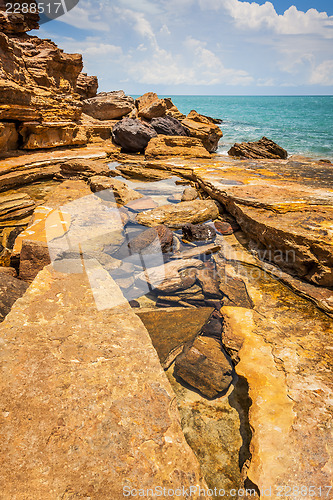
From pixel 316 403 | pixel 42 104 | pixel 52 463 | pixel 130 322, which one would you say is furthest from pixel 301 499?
pixel 42 104

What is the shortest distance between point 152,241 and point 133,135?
6565 millimetres

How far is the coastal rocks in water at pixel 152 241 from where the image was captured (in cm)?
317

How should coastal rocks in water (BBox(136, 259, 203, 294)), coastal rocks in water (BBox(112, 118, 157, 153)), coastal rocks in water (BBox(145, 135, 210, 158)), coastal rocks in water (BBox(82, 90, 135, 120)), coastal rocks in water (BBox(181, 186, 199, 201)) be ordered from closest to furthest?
coastal rocks in water (BBox(136, 259, 203, 294))
coastal rocks in water (BBox(181, 186, 199, 201))
coastal rocks in water (BBox(145, 135, 210, 158))
coastal rocks in water (BBox(112, 118, 157, 153))
coastal rocks in water (BBox(82, 90, 135, 120))

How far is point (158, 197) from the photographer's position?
16.7 ft

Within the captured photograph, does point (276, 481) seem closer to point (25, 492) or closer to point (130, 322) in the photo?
point (25, 492)

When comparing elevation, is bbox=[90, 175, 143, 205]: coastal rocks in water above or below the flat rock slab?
above

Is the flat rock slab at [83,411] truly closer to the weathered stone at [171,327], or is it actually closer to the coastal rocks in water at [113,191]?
the weathered stone at [171,327]

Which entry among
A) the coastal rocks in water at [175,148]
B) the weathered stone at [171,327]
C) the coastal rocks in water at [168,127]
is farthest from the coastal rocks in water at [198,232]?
the coastal rocks in water at [168,127]

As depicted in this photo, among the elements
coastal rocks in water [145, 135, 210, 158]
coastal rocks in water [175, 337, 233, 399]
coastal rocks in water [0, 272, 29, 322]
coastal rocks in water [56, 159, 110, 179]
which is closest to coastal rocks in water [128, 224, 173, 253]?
coastal rocks in water [0, 272, 29, 322]

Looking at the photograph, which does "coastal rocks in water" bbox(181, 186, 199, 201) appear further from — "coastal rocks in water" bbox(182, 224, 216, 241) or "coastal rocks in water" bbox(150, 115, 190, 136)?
"coastal rocks in water" bbox(150, 115, 190, 136)

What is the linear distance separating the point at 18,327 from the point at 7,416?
584mm

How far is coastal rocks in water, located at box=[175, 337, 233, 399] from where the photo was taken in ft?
5.99

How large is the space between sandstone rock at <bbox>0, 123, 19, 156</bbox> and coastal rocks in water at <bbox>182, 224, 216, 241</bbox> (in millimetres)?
4963

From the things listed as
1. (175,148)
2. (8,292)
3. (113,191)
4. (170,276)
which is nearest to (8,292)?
(8,292)
